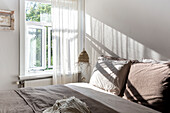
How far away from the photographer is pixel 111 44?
2.63m

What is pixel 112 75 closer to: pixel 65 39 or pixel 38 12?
pixel 65 39

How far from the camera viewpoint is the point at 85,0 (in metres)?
3.33

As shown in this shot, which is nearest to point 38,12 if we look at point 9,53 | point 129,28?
point 9,53

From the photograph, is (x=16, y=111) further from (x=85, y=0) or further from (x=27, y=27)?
(x=85, y=0)

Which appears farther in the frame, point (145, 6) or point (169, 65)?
point (145, 6)

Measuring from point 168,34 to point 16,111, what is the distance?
174cm

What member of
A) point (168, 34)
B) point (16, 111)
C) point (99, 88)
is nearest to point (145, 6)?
point (168, 34)

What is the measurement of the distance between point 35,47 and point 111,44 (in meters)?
1.44

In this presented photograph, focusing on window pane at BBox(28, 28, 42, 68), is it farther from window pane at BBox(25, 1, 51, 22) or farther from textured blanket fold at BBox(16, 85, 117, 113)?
textured blanket fold at BBox(16, 85, 117, 113)

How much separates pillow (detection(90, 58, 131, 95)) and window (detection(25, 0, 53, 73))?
1.34 m

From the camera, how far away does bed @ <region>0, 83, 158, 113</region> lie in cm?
137

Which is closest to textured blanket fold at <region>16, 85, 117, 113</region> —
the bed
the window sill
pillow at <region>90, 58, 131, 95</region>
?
the bed

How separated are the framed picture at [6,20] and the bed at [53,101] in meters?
1.28

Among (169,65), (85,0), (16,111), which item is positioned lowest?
(16,111)
